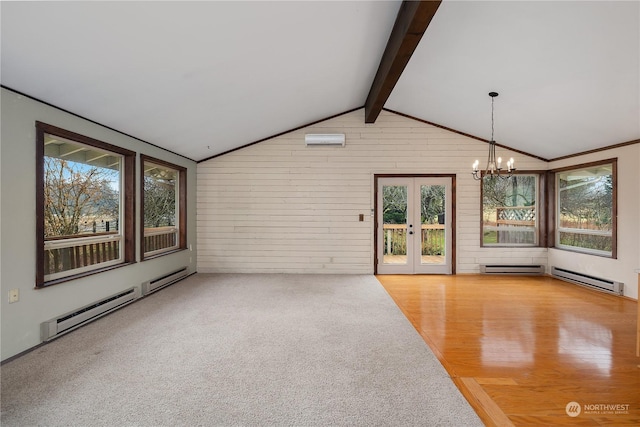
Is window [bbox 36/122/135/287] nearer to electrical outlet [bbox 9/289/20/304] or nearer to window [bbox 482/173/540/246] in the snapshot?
electrical outlet [bbox 9/289/20/304]

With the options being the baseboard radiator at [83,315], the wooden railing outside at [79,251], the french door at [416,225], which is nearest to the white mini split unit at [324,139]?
the french door at [416,225]

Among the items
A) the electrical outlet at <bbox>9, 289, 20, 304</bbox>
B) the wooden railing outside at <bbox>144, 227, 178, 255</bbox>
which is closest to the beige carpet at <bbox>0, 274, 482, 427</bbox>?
the electrical outlet at <bbox>9, 289, 20, 304</bbox>

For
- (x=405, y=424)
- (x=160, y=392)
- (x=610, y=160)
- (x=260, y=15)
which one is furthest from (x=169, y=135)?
(x=610, y=160)

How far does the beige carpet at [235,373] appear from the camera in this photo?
1.90 metres

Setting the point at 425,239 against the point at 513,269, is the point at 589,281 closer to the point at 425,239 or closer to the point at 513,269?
the point at 513,269

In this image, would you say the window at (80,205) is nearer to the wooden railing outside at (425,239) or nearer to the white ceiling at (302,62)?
the white ceiling at (302,62)

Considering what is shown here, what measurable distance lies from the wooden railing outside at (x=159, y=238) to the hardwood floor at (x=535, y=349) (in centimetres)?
411

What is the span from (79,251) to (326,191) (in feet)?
13.7

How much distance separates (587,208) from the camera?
542 centimetres

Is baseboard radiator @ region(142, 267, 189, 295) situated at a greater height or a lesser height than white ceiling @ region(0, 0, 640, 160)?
lesser

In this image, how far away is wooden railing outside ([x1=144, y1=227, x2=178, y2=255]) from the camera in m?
4.94

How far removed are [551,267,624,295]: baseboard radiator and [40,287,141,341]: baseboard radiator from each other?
7448 millimetres

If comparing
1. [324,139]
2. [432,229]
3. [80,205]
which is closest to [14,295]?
[80,205]

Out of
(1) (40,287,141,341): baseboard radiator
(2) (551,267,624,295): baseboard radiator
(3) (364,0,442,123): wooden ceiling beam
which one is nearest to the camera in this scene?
(3) (364,0,442,123): wooden ceiling beam
